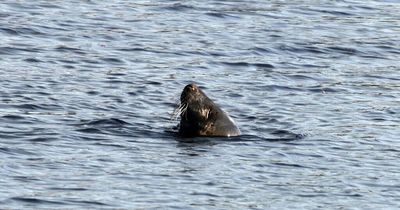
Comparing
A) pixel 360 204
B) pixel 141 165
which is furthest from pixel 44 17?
pixel 360 204

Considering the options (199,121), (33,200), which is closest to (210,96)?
(199,121)

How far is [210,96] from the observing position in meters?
19.8

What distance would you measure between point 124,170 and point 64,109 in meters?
3.36

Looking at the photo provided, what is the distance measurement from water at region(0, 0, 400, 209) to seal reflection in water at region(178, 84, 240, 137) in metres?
0.26

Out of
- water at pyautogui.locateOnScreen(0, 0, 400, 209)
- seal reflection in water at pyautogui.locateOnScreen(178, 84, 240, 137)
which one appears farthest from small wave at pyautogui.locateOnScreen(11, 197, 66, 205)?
seal reflection in water at pyautogui.locateOnScreen(178, 84, 240, 137)

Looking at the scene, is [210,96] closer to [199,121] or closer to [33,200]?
[199,121]

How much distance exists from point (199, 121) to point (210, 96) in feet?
7.52

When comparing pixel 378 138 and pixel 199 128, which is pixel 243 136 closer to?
pixel 199 128

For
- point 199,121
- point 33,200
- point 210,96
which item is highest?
point 33,200

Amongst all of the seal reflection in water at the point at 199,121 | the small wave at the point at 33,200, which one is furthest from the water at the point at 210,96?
the seal reflection in water at the point at 199,121

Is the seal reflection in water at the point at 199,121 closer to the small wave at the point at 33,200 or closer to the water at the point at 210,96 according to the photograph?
the water at the point at 210,96

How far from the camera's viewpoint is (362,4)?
90.7 ft

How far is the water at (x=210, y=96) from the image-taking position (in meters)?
14.4

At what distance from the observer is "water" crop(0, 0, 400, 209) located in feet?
47.2
